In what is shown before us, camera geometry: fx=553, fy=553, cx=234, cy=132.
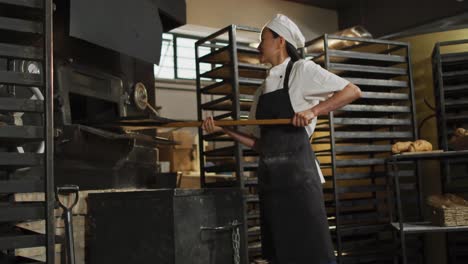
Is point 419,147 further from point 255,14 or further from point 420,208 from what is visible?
point 255,14

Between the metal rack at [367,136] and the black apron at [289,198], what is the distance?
40.5 inches

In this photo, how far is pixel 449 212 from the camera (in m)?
3.10

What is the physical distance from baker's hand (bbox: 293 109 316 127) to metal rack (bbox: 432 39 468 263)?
60.3 inches

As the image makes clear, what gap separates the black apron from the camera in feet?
7.89

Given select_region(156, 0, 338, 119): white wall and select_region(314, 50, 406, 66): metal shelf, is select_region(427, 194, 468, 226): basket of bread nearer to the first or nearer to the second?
select_region(314, 50, 406, 66): metal shelf

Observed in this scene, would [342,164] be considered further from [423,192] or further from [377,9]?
[377,9]

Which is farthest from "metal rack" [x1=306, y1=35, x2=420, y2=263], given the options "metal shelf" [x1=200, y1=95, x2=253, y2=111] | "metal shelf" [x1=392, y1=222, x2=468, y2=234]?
"metal shelf" [x1=200, y1=95, x2=253, y2=111]

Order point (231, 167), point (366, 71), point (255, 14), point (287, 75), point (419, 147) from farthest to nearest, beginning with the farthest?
point (255, 14)
point (366, 71)
point (231, 167)
point (419, 147)
point (287, 75)

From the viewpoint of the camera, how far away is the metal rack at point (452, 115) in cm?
363

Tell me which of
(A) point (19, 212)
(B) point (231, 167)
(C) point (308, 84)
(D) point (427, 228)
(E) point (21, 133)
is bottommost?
(D) point (427, 228)

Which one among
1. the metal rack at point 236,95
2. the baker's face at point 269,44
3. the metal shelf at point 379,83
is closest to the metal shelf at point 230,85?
the metal rack at point 236,95

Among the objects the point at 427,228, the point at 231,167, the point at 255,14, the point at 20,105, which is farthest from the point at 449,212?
the point at 255,14

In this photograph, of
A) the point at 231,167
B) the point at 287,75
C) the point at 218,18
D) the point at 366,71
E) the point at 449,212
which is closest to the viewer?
the point at 287,75

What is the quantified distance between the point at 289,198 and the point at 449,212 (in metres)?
1.18
